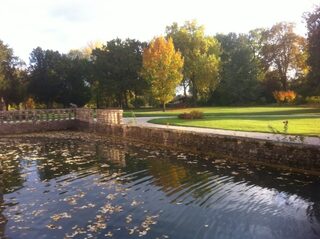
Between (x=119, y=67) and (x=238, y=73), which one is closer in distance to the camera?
(x=119, y=67)

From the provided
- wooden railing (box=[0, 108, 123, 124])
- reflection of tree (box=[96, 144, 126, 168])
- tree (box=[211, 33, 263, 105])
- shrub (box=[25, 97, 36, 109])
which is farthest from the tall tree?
reflection of tree (box=[96, 144, 126, 168])

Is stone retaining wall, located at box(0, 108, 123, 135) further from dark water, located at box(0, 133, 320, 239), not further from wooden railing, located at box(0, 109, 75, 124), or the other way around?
dark water, located at box(0, 133, 320, 239)

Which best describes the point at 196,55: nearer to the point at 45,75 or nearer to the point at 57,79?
the point at 57,79

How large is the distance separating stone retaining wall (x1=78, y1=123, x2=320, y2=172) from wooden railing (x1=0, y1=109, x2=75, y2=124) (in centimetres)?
1465

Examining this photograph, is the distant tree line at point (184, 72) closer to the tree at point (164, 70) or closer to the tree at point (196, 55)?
the tree at point (196, 55)

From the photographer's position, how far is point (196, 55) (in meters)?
54.7

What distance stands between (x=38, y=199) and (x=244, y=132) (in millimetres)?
11356

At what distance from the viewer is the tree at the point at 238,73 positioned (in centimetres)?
6100

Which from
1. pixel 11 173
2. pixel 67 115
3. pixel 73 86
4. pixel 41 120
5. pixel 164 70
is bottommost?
pixel 11 173

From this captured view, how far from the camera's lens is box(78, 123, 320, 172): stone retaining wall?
576 inches

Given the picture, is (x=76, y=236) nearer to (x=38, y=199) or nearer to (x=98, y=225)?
(x=98, y=225)

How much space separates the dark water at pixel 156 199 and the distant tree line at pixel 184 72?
35.0m

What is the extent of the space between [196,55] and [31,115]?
86.3 feet

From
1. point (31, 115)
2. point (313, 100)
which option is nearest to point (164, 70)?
point (31, 115)
